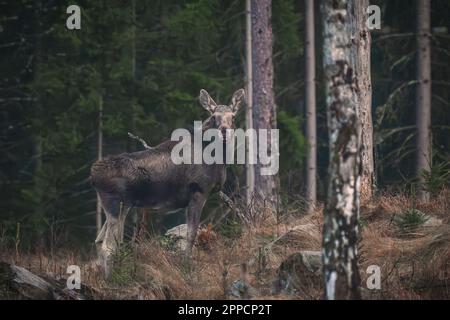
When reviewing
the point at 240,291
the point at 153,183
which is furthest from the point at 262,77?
the point at 240,291

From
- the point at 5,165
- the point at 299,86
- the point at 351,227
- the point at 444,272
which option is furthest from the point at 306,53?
the point at 351,227

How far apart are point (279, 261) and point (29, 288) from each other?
3.78m

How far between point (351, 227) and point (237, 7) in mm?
17181

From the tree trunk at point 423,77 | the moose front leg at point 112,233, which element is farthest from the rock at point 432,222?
the tree trunk at point 423,77

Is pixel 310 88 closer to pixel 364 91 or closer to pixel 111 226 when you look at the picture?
pixel 364 91

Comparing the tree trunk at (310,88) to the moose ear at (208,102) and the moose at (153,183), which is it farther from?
the moose at (153,183)

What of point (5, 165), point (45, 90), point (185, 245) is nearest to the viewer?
point (185, 245)

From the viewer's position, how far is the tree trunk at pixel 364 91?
14211 millimetres

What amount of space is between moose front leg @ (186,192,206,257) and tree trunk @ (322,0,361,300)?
14.8 feet

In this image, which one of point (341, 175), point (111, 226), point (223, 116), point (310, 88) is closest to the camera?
point (341, 175)

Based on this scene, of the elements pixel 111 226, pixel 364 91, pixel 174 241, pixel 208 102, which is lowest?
pixel 174 241

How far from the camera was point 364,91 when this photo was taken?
14695 millimetres

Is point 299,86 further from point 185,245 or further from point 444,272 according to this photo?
point 444,272

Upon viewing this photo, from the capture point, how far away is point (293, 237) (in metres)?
12.3
